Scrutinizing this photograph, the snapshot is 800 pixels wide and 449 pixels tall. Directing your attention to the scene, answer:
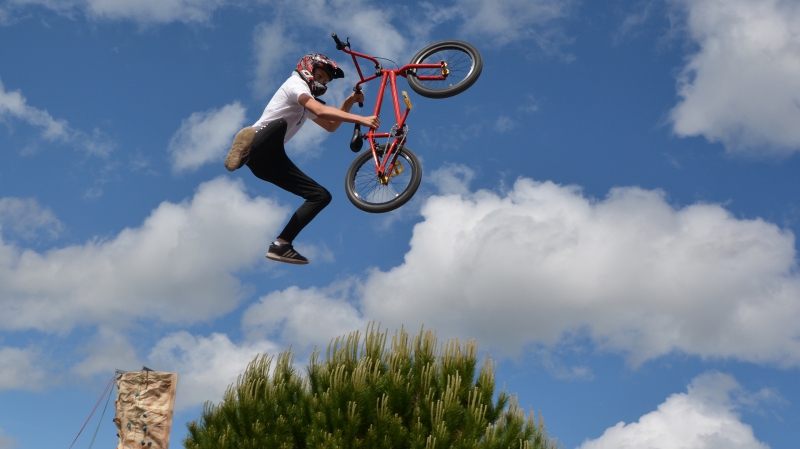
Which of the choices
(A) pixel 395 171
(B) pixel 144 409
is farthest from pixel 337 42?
(B) pixel 144 409

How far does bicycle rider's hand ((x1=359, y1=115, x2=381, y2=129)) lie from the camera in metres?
8.49

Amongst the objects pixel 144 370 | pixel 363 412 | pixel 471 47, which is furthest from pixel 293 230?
pixel 363 412

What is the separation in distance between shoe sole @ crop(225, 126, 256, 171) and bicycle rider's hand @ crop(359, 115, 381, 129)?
1.29 metres

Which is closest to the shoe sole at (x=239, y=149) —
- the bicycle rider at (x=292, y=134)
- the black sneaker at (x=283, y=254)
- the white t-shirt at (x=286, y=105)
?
the bicycle rider at (x=292, y=134)

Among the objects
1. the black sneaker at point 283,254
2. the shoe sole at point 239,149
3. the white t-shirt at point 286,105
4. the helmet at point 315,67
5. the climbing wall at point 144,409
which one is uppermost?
the helmet at point 315,67

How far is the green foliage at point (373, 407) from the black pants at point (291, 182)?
383cm

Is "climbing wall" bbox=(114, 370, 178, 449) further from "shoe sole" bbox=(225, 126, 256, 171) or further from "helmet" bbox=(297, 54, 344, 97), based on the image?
"helmet" bbox=(297, 54, 344, 97)

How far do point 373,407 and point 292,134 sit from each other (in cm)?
519

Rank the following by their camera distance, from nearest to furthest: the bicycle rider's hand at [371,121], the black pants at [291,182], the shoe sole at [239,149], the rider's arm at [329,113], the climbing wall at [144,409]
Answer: the rider's arm at [329,113]
the shoe sole at [239,149]
the bicycle rider's hand at [371,121]
the black pants at [291,182]
the climbing wall at [144,409]

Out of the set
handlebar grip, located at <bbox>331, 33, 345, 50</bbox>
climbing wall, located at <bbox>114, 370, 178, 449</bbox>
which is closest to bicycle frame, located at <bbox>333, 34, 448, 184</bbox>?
handlebar grip, located at <bbox>331, 33, 345, 50</bbox>

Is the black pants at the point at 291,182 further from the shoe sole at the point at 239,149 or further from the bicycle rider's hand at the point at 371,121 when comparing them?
the bicycle rider's hand at the point at 371,121

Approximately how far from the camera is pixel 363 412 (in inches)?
470

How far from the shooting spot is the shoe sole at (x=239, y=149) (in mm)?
8391

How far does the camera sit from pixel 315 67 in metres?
8.86
